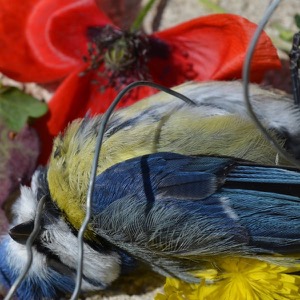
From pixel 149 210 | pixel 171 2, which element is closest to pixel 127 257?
pixel 149 210

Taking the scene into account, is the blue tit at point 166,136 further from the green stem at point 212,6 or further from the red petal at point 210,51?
the green stem at point 212,6

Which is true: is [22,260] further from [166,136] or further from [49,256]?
[166,136]

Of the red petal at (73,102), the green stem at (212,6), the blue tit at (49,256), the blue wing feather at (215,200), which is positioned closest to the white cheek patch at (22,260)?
the blue tit at (49,256)

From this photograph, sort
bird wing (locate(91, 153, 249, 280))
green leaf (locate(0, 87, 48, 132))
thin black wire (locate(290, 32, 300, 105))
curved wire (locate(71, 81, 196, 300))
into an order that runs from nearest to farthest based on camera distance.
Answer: curved wire (locate(71, 81, 196, 300))
bird wing (locate(91, 153, 249, 280))
thin black wire (locate(290, 32, 300, 105))
green leaf (locate(0, 87, 48, 132))

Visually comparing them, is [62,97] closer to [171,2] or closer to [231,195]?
[171,2]

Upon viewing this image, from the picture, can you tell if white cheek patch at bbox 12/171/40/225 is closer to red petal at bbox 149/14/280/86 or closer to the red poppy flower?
the red poppy flower

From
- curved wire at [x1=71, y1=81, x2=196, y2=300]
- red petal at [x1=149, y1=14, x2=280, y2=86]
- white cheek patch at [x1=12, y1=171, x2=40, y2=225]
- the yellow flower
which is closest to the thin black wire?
red petal at [x1=149, y1=14, x2=280, y2=86]

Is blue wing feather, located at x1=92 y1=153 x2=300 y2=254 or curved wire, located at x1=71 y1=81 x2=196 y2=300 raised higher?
curved wire, located at x1=71 y1=81 x2=196 y2=300
